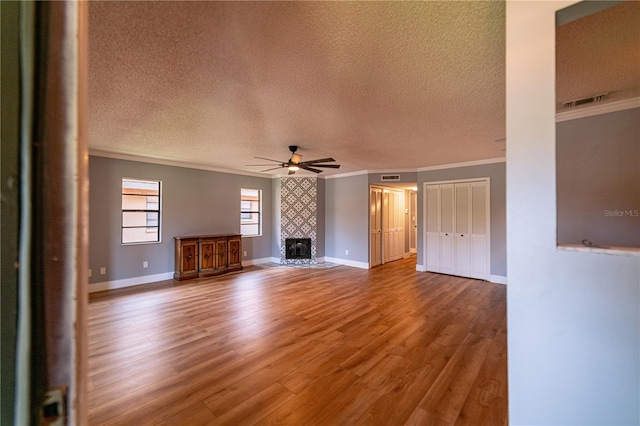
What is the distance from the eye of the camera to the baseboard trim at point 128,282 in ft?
14.9

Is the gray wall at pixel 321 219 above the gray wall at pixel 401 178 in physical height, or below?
below

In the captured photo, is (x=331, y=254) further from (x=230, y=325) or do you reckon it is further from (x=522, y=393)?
(x=522, y=393)

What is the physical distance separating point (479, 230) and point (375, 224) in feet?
7.50

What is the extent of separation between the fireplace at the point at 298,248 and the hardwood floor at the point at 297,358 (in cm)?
268

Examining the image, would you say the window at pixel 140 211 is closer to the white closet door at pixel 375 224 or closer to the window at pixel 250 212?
the window at pixel 250 212

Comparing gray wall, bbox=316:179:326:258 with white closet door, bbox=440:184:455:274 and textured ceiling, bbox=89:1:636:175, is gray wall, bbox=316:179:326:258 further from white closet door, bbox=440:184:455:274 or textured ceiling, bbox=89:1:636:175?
textured ceiling, bbox=89:1:636:175

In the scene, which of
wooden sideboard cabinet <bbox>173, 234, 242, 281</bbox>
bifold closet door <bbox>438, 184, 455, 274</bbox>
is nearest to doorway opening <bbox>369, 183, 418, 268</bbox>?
bifold closet door <bbox>438, 184, 455, 274</bbox>

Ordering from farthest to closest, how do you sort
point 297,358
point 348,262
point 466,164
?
point 348,262, point 466,164, point 297,358

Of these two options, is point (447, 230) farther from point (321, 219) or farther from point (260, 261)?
point (260, 261)

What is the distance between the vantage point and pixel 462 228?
557 centimetres

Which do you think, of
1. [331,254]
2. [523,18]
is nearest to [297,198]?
[331,254]

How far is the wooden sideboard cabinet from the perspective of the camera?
5.30 m

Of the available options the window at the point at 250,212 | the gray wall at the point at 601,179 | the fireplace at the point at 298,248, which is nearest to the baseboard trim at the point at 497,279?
the gray wall at the point at 601,179

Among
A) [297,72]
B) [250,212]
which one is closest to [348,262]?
[250,212]
